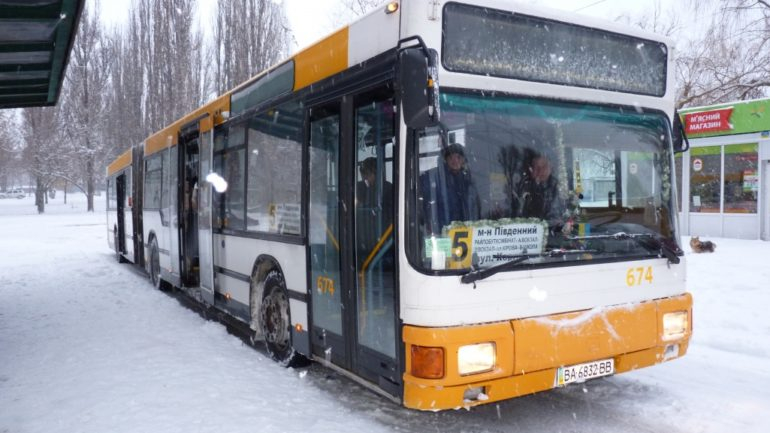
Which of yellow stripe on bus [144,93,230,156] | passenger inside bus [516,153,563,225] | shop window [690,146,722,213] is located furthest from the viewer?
shop window [690,146,722,213]

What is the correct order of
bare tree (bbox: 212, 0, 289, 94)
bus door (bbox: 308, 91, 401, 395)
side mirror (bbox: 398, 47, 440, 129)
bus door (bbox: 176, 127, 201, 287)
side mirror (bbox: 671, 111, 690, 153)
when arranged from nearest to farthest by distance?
side mirror (bbox: 398, 47, 440, 129)
bus door (bbox: 308, 91, 401, 395)
side mirror (bbox: 671, 111, 690, 153)
bus door (bbox: 176, 127, 201, 287)
bare tree (bbox: 212, 0, 289, 94)

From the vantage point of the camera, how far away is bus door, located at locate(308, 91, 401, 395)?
391 centimetres

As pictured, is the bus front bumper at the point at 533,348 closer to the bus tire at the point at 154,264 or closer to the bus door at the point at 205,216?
the bus door at the point at 205,216

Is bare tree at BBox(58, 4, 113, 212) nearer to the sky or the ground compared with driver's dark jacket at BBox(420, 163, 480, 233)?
nearer to the sky

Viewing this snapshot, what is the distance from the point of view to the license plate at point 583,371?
383 cm

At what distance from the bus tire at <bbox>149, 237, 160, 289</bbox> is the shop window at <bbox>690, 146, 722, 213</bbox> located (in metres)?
15.2

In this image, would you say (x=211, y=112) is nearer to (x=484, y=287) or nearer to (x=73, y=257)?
(x=484, y=287)

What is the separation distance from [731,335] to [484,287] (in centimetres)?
443

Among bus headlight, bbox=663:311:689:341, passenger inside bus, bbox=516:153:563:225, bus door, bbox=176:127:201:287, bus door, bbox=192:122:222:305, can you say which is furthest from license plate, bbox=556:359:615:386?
bus door, bbox=176:127:201:287

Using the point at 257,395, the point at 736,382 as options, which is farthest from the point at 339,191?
the point at 736,382

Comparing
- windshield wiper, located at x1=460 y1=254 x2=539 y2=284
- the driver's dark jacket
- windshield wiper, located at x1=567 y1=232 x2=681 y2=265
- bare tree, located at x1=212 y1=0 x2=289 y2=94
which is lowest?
windshield wiper, located at x1=460 y1=254 x2=539 y2=284

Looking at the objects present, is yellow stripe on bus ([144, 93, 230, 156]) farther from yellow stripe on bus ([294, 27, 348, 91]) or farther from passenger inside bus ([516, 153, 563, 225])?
passenger inside bus ([516, 153, 563, 225])

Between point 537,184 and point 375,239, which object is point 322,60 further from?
point 537,184

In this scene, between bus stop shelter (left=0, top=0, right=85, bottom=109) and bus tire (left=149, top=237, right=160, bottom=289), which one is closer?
bus stop shelter (left=0, top=0, right=85, bottom=109)
